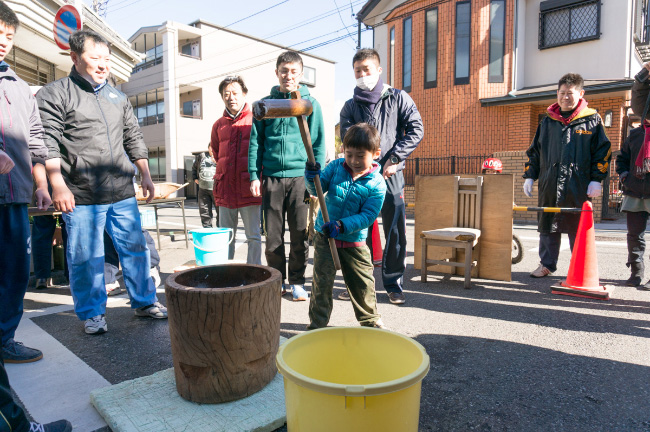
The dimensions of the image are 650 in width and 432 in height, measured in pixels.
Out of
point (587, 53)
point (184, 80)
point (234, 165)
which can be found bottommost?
point (234, 165)

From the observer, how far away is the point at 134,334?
320 centimetres

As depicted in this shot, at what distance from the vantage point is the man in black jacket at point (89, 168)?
3.00m

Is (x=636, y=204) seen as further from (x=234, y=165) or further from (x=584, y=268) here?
(x=234, y=165)

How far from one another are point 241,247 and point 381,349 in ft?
19.5

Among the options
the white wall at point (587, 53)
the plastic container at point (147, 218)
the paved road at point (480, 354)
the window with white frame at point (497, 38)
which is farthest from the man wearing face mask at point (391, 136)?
the white wall at point (587, 53)

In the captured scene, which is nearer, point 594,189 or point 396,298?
point 396,298

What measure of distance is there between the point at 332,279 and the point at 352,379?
111 centimetres

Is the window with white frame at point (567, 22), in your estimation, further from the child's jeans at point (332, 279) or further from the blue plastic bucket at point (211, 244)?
the child's jeans at point (332, 279)

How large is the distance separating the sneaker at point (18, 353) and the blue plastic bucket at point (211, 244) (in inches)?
67.2

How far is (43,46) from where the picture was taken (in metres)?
8.05

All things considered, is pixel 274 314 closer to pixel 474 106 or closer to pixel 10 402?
pixel 10 402

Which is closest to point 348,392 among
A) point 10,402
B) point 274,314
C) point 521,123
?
point 274,314

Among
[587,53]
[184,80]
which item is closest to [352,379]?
[587,53]

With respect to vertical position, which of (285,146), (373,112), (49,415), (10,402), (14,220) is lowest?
(49,415)
